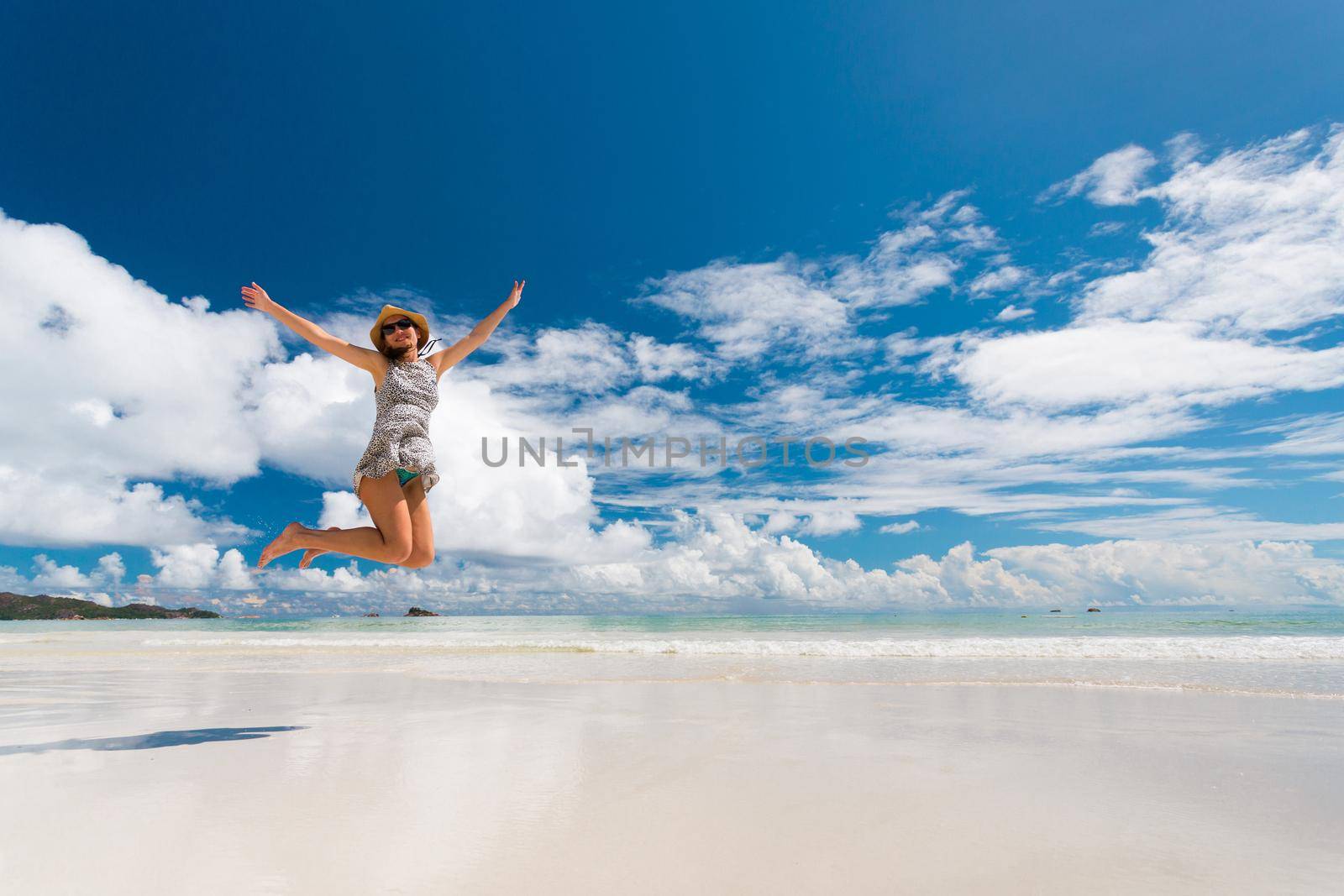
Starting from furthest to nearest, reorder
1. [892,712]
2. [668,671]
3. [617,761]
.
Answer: [668,671], [892,712], [617,761]

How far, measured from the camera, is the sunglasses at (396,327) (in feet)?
17.4

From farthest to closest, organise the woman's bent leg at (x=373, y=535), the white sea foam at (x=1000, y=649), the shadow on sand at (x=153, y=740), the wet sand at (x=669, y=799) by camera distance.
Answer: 1. the white sea foam at (x=1000, y=649)
2. the woman's bent leg at (x=373, y=535)
3. the shadow on sand at (x=153, y=740)
4. the wet sand at (x=669, y=799)

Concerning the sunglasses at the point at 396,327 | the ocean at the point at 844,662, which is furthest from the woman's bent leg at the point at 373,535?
the ocean at the point at 844,662

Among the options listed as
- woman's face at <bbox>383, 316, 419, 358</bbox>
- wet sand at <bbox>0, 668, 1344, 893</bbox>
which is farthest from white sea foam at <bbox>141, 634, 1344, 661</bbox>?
woman's face at <bbox>383, 316, 419, 358</bbox>

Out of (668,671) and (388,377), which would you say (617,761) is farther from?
(668,671)

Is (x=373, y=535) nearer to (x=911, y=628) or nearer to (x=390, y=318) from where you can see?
(x=390, y=318)

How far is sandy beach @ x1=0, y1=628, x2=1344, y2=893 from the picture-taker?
2631mm

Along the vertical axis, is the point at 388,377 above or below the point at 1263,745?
above

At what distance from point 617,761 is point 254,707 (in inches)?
171

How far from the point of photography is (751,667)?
10.8 m

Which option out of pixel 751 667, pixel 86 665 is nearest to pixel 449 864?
pixel 751 667

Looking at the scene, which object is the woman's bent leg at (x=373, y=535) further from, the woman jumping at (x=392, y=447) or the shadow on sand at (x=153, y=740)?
the shadow on sand at (x=153, y=740)

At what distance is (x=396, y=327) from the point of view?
532 centimetres

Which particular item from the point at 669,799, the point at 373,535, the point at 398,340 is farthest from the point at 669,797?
the point at 398,340
